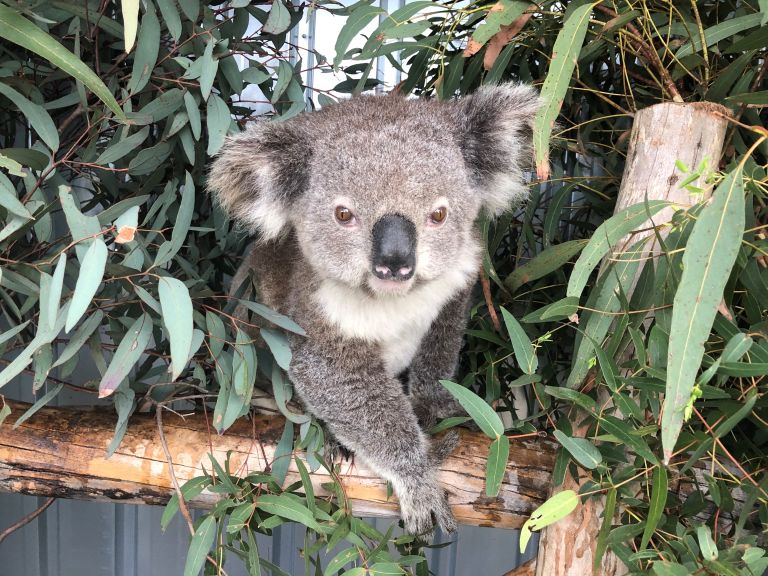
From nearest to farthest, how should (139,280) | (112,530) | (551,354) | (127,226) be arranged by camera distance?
(127,226), (139,280), (551,354), (112,530)

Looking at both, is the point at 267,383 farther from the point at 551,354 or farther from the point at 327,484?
the point at 551,354

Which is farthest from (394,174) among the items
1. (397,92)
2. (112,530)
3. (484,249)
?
(112,530)

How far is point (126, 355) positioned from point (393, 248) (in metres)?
0.60

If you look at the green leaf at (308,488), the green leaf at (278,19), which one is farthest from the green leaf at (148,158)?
the green leaf at (308,488)

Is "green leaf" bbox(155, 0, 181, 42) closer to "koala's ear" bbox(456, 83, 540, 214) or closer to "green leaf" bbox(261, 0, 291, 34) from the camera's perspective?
"green leaf" bbox(261, 0, 291, 34)

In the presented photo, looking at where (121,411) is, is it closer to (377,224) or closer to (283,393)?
(283,393)

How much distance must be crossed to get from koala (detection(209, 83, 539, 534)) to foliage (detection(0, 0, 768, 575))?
0.36 feet

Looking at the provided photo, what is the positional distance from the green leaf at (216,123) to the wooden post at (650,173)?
93cm

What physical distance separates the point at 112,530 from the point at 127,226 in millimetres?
1944

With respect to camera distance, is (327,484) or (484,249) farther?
(484,249)

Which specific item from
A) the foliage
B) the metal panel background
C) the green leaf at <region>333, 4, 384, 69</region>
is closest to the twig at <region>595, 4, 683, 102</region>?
the foliage

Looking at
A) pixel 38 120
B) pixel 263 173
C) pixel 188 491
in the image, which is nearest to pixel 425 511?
pixel 188 491

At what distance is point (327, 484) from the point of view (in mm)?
1617

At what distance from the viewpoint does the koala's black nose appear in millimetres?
1413
